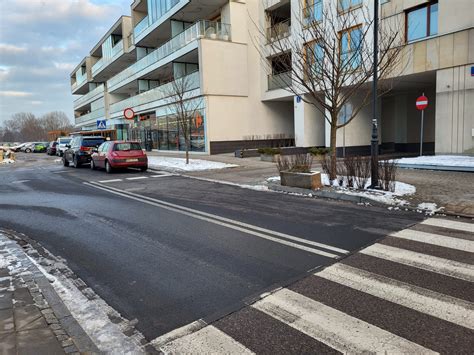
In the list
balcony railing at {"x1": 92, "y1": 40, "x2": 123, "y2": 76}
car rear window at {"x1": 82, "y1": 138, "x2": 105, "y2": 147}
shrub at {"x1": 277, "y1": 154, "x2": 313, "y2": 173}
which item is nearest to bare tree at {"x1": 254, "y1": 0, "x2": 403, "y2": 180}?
shrub at {"x1": 277, "y1": 154, "x2": 313, "y2": 173}

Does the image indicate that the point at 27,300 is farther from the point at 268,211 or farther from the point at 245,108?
the point at 245,108

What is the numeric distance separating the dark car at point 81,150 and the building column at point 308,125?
12.7 metres

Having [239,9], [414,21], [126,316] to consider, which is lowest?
[126,316]

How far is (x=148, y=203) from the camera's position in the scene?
400 inches

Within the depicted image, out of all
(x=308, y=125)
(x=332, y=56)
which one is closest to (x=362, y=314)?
(x=332, y=56)

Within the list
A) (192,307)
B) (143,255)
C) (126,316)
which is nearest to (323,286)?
(192,307)

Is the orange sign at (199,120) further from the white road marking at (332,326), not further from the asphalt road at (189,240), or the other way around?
the white road marking at (332,326)

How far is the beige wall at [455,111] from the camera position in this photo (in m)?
16.0

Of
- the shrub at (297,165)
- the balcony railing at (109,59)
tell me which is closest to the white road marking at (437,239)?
the shrub at (297,165)

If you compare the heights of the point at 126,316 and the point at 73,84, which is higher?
the point at 73,84

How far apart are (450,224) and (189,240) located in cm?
471

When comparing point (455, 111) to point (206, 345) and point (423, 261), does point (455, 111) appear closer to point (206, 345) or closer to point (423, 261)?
point (423, 261)

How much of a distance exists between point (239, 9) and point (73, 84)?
67328mm

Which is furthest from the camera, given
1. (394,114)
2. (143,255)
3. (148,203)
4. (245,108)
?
(245,108)
